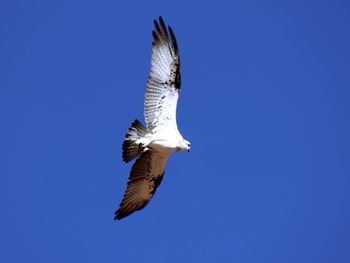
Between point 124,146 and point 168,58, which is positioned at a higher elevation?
point 168,58

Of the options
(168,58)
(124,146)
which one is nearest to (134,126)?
(124,146)

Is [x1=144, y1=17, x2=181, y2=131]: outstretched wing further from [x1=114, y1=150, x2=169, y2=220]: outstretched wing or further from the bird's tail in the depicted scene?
[x1=114, y1=150, x2=169, y2=220]: outstretched wing

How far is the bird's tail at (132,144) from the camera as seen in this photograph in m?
12.4

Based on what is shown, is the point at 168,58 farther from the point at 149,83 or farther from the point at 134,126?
the point at 134,126

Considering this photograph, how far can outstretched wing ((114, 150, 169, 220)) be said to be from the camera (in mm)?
12922

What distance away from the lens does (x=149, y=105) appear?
12.7 meters

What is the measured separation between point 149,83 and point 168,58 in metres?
0.60

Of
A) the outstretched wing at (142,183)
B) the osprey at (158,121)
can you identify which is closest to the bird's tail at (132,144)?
the osprey at (158,121)

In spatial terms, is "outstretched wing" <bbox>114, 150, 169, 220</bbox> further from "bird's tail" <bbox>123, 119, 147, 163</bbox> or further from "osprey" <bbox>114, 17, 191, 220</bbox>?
"bird's tail" <bbox>123, 119, 147, 163</bbox>

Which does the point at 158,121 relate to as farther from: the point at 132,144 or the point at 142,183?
the point at 142,183

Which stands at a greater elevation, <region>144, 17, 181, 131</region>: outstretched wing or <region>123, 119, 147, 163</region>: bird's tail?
<region>144, 17, 181, 131</region>: outstretched wing

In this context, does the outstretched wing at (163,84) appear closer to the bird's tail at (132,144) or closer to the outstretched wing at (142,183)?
the bird's tail at (132,144)

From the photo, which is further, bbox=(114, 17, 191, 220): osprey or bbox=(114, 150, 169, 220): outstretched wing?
bbox=(114, 150, 169, 220): outstretched wing

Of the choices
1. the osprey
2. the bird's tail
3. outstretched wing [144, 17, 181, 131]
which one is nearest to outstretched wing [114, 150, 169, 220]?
the osprey
